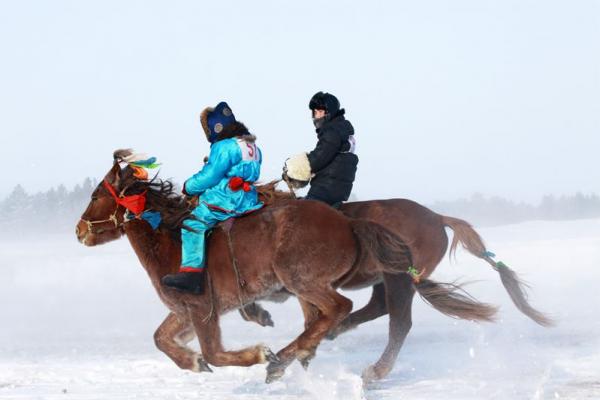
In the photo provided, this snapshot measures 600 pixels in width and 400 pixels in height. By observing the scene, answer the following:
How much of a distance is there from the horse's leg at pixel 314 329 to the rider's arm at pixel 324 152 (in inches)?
64.3

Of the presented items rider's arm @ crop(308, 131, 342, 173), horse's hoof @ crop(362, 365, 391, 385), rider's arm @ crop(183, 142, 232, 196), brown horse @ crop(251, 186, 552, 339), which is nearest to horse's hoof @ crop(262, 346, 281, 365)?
brown horse @ crop(251, 186, 552, 339)

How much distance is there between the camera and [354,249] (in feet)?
21.2

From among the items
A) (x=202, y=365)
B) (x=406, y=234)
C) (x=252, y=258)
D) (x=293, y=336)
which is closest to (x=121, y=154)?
(x=252, y=258)

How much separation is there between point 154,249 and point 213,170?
883mm

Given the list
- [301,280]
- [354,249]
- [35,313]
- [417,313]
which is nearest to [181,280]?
[301,280]

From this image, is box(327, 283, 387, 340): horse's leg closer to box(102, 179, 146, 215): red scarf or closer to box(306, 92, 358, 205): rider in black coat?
box(306, 92, 358, 205): rider in black coat

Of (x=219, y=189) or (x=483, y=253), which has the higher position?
(x=219, y=189)

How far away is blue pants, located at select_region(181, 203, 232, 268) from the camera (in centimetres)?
639

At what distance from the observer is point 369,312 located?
8062 mm

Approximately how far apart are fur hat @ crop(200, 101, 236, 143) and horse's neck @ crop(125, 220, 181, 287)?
37.0 inches

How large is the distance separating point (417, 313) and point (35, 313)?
21.6 feet

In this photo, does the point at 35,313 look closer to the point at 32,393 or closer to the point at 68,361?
the point at 68,361

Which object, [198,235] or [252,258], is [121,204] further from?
[252,258]

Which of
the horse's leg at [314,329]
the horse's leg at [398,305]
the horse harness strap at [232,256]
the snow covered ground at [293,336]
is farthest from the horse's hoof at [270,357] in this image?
the horse's leg at [398,305]
